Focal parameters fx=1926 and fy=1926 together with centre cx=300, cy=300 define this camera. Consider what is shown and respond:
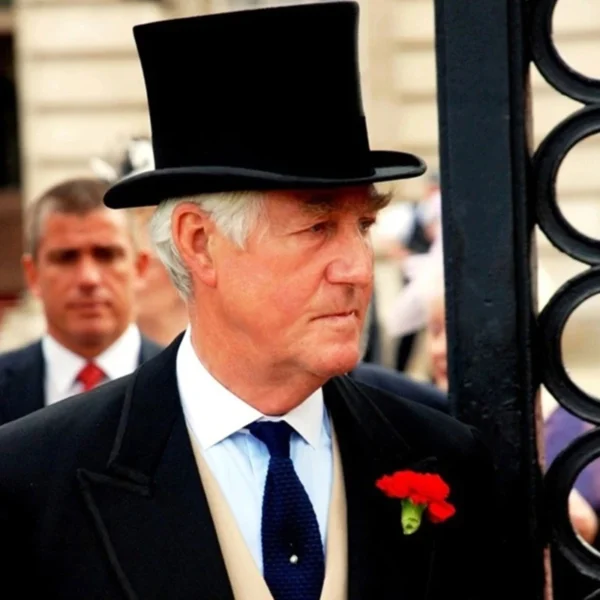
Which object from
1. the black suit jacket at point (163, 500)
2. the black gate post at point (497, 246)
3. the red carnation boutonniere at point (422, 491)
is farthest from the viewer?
the black gate post at point (497, 246)

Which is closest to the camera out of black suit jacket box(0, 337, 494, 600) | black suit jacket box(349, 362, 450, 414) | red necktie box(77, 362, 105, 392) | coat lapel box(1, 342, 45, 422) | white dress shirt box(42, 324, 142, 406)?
black suit jacket box(0, 337, 494, 600)

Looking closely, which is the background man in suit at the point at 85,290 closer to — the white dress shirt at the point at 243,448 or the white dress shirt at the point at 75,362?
the white dress shirt at the point at 75,362

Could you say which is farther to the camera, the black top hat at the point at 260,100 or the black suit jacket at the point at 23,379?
the black suit jacket at the point at 23,379

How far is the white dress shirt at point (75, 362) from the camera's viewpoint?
19.6 ft

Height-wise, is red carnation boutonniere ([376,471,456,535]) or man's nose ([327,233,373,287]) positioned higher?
man's nose ([327,233,373,287])

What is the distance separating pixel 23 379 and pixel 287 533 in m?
2.89

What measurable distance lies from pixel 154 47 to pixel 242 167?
0.88 ft

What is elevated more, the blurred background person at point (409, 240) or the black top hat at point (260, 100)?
the black top hat at point (260, 100)

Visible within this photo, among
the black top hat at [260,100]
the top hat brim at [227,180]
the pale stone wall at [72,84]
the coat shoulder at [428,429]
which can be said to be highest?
the pale stone wall at [72,84]

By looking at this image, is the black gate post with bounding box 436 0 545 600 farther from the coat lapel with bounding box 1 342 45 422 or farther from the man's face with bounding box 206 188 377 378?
the coat lapel with bounding box 1 342 45 422

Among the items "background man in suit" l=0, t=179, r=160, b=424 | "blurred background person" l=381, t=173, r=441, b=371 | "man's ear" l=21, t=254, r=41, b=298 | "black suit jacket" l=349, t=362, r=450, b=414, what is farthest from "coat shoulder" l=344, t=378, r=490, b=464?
"blurred background person" l=381, t=173, r=441, b=371

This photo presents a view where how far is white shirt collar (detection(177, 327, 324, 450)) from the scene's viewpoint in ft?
10.4

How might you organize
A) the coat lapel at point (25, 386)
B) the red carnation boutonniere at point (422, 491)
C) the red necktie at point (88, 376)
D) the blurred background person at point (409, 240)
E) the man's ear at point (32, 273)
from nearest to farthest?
the red carnation boutonniere at point (422, 491) → the coat lapel at point (25, 386) → the red necktie at point (88, 376) → the man's ear at point (32, 273) → the blurred background person at point (409, 240)

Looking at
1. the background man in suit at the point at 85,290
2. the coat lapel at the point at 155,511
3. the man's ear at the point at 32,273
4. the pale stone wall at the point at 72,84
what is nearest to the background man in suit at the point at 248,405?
the coat lapel at the point at 155,511
